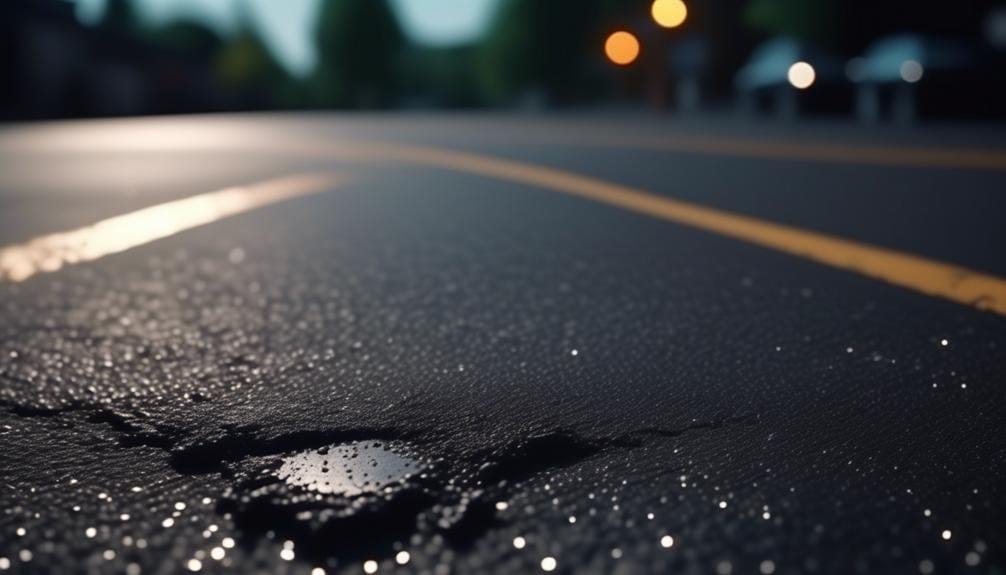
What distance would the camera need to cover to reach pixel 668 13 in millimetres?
4664

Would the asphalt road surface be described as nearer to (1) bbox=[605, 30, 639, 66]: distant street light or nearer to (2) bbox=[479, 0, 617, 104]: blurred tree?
(1) bbox=[605, 30, 639, 66]: distant street light

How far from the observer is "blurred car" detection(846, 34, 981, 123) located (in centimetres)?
2623

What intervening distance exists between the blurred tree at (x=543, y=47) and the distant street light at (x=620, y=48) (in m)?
58.4

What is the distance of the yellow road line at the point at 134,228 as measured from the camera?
3.76 meters

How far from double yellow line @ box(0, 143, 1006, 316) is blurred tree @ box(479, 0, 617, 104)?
56698 mm

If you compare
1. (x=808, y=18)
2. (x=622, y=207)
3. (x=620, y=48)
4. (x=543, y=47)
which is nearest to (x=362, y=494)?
(x=620, y=48)

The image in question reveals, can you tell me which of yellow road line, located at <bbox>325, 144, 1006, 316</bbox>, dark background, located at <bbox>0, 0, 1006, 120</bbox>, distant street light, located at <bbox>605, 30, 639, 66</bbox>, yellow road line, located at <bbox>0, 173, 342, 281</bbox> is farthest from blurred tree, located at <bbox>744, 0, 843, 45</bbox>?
distant street light, located at <bbox>605, 30, 639, 66</bbox>

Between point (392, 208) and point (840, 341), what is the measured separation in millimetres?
3620

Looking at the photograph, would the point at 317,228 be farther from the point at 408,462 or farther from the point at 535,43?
the point at 535,43

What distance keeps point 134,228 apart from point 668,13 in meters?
2.70

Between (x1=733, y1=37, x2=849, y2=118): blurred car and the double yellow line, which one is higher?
the double yellow line

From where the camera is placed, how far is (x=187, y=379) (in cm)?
202

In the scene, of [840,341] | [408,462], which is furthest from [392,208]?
[408,462]

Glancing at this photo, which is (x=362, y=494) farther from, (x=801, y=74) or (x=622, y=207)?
(x=801, y=74)
